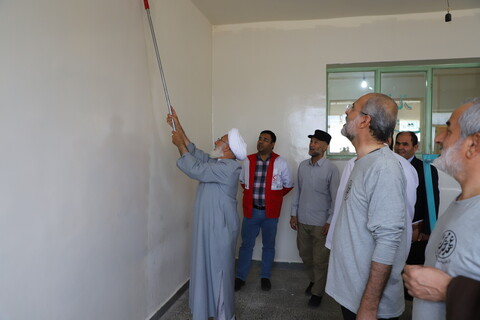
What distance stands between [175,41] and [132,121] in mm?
1045

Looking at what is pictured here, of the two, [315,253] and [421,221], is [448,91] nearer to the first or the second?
[421,221]

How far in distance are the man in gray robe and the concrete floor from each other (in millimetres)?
502

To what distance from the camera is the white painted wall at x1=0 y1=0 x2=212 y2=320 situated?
1.33m

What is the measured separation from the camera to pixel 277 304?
3.00 meters

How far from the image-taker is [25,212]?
1365 mm

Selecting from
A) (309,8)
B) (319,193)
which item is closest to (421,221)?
(319,193)

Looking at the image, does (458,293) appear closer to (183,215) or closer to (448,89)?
(183,215)

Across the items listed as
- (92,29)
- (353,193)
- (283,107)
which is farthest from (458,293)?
(283,107)

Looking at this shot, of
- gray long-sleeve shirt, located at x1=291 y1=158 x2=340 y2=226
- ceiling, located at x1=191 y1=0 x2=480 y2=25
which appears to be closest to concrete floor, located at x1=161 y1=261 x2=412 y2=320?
gray long-sleeve shirt, located at x1=291 y1=158 x2=340 y2=226

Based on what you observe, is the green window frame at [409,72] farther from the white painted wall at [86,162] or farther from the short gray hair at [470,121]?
the short gray hair at [470,121]

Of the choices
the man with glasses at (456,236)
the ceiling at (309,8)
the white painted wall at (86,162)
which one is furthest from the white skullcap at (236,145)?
the ceiling at (309,8)

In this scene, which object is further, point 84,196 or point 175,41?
point 175,41

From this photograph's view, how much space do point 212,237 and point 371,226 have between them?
1273mm

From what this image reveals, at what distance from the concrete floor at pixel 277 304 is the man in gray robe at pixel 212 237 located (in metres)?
0.50
